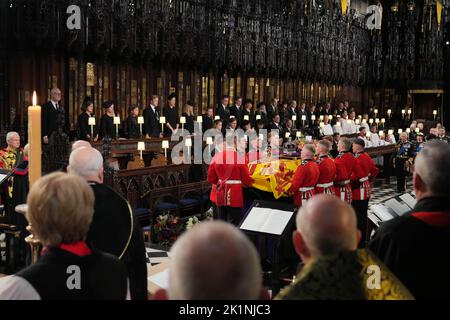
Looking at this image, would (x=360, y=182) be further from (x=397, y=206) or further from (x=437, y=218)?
(x=437, y=218)

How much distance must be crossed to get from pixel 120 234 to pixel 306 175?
4.87 m

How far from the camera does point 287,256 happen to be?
7.81m

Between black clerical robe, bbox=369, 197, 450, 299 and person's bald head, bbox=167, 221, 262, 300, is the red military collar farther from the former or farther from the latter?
person's bald head, bbox=167, 221, 262, 300

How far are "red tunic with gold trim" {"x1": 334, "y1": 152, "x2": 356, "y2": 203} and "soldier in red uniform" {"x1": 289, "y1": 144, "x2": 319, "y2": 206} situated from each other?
3.36 feet

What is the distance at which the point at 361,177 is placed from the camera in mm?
9602

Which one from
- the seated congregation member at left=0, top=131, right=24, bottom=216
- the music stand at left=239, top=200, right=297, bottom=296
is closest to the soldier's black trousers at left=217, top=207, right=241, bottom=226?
the music stand at left=239, top=200, right=297, bottom=296

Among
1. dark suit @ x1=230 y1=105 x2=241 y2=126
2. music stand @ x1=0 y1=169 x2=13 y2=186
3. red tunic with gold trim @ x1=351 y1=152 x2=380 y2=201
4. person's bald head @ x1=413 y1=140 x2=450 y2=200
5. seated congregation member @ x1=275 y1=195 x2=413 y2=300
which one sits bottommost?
red tunic with gold trim @ x1=351 y1=152 x2=380 y2=201

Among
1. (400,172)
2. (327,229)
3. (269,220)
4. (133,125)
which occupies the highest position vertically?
(133,125)

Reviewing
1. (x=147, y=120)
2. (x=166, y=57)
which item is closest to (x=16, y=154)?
(x=147, y=120)

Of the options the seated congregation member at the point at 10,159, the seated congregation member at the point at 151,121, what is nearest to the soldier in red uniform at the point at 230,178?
the seated congregation member at the point at 10,159

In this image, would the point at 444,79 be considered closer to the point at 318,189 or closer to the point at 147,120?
the point at 147,120

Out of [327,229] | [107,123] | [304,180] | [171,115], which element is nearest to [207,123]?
[171,115]

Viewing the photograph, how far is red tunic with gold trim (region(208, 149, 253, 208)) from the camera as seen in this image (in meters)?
8.31
